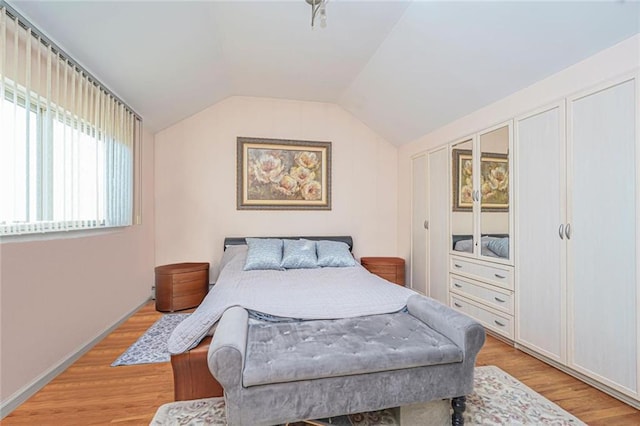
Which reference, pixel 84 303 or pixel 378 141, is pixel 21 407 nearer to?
pixel 84 303

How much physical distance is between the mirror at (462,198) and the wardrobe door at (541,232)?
1.95ft

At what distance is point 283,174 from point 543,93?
3.09 m

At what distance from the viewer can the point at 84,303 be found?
2.44 m

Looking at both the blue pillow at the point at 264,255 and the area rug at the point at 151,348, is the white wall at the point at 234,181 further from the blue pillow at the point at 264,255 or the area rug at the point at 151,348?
the area rug at the point at 151,348

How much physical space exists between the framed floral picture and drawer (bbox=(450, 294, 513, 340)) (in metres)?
2.21

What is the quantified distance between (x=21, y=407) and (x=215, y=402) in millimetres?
1160

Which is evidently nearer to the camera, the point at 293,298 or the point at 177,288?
the point at 293,298

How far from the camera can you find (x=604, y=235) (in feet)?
6.36

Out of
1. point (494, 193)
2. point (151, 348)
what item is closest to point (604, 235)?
point (494, 193)

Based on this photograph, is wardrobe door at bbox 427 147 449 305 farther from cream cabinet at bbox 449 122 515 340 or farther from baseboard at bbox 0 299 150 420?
baseboard at bbox 0 299 150 420

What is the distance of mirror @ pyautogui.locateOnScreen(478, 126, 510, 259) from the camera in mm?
2748

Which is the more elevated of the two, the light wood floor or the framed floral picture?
the framed floral picture

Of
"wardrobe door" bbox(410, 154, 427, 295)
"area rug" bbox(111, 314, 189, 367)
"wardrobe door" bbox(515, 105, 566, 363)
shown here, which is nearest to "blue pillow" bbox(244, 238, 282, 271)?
"area rug" bbox(111, 314, 189, 367)

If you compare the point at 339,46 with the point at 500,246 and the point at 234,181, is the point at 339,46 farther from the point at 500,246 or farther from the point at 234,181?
the point at 500,246
